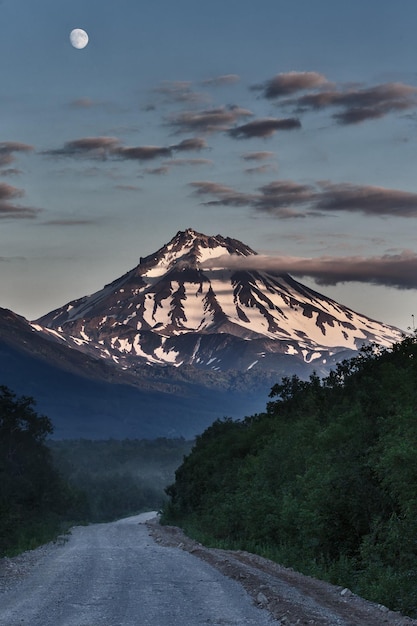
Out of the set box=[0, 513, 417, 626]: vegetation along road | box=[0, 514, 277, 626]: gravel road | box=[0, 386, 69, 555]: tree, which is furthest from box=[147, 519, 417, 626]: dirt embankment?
box=[0, 386, 69, 555]: tree

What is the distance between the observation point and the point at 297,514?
38.3 m

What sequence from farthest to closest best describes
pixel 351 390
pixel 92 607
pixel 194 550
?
pixel 351 390 → pixel 194 550 → pixel 92 607

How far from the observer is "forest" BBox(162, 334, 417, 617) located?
27.8 m

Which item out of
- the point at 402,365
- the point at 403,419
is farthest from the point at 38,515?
the point at 403,419

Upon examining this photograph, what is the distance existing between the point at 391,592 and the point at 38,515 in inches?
3268

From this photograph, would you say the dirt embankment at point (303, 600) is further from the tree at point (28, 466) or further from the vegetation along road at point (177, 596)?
the tree at point (28, 466)

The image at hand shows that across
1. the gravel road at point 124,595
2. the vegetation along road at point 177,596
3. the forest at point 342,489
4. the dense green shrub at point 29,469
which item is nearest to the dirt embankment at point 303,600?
the vegetation along road at point 177,596

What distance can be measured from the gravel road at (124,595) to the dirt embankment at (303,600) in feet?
1.49

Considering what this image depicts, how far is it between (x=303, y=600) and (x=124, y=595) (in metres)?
4.73

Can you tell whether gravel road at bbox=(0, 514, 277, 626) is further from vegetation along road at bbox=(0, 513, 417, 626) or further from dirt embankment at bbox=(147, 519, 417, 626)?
dirt embankment at bbox=(147, 519, 417, 626)

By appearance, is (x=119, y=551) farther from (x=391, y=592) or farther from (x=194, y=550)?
(x=391, y=592)

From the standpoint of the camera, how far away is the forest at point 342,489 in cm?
2783

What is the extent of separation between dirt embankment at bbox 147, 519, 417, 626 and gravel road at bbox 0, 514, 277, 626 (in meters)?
0.45

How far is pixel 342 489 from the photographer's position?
34.0 m
